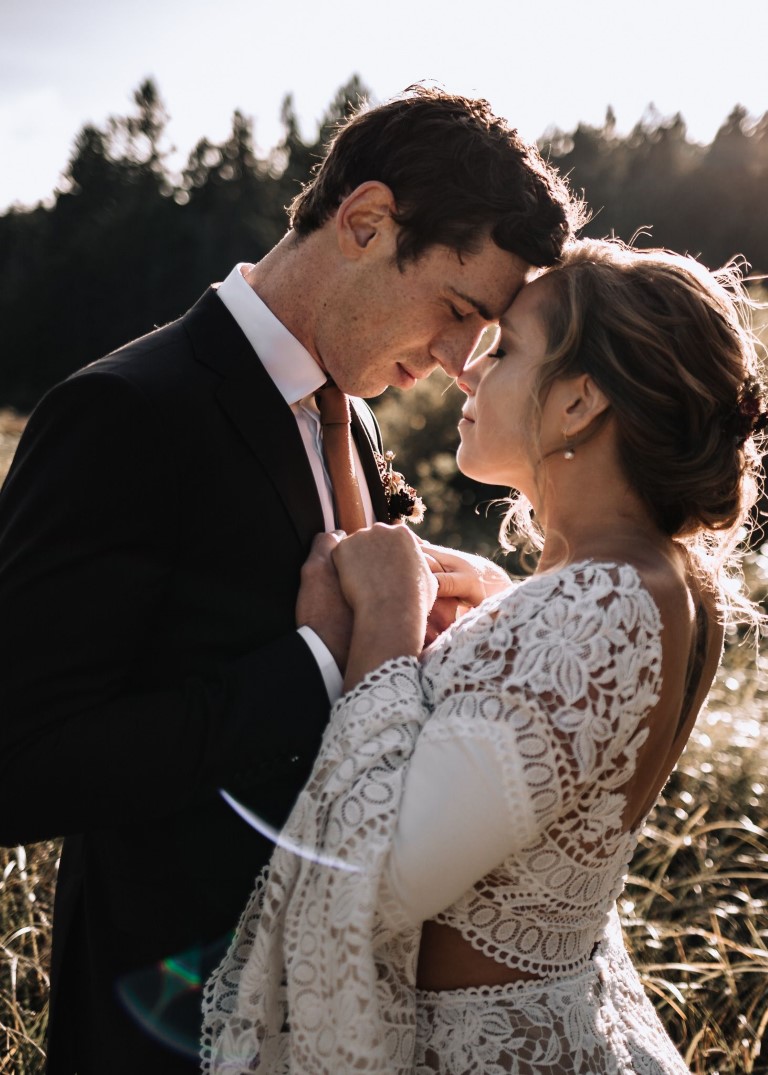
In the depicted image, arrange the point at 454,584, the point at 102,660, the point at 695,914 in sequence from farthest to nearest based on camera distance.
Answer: the point at 695,914 < the point at 454,584 < the point at 102,660

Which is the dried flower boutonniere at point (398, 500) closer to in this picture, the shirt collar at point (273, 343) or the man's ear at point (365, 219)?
the shirt collar at point (273, 343)

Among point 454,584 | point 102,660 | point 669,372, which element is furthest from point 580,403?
point 102,660

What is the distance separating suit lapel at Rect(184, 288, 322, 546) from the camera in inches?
81.7

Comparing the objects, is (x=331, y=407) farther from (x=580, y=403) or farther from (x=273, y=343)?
(x=580, y=403)

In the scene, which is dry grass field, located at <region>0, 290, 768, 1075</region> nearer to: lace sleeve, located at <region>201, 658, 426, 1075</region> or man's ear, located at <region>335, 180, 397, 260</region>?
lace sleeve, located at <region>201, 658, 426, 1075</region>

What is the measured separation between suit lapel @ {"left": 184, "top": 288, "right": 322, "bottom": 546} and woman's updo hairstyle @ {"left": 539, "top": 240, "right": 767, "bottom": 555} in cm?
62

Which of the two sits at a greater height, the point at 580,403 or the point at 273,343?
the point at 273,343

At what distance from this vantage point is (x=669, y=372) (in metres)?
2.11

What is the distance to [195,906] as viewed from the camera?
199 centimetres

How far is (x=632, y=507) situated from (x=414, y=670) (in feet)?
2.15

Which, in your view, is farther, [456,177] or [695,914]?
[695,914]

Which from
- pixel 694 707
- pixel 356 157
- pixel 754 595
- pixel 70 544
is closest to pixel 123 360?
pixel 70 544

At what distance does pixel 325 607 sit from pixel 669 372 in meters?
0.94

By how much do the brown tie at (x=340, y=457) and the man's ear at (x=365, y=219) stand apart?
367mm
